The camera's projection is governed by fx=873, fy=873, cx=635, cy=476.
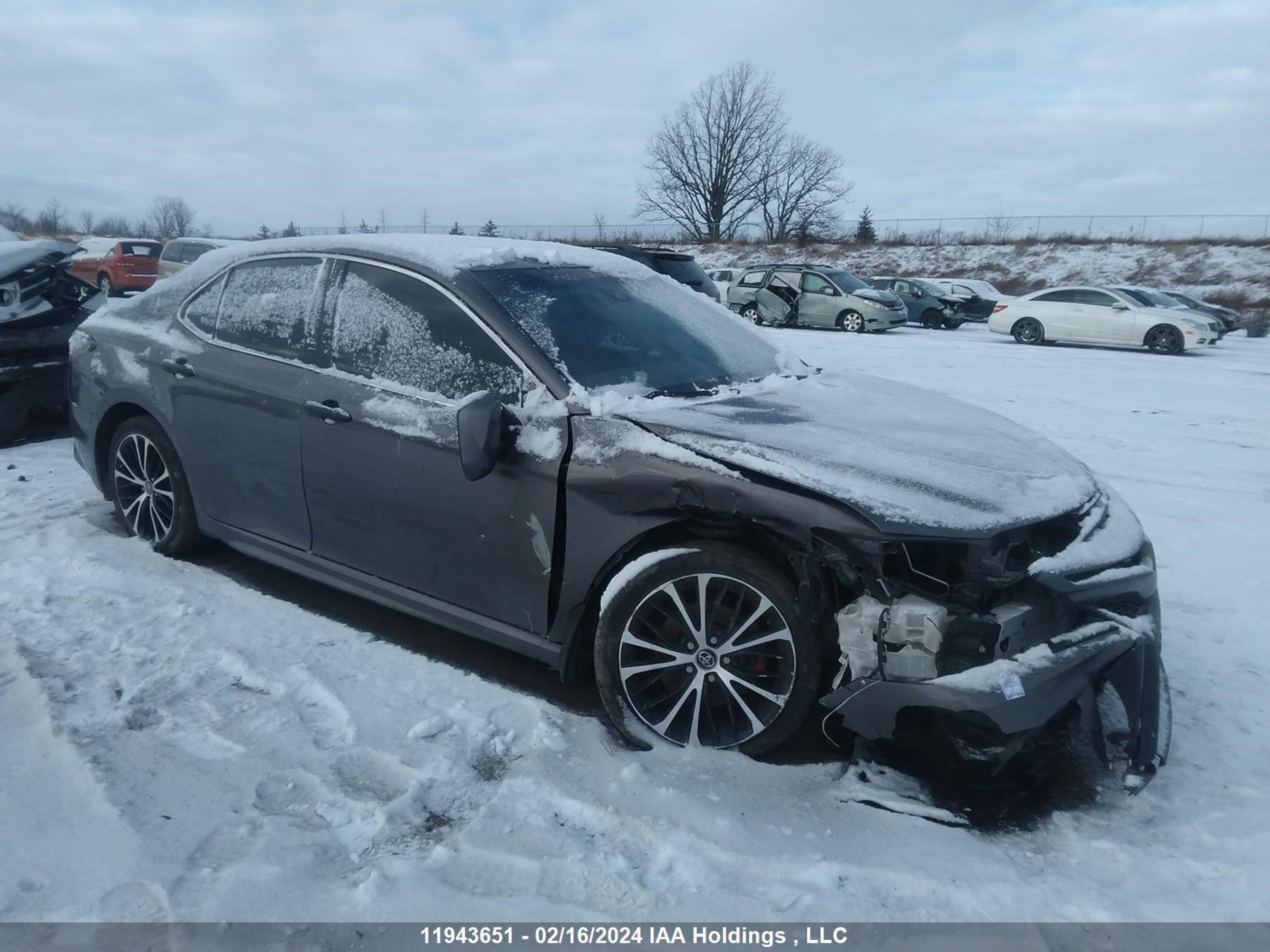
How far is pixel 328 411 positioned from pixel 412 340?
0.45 m

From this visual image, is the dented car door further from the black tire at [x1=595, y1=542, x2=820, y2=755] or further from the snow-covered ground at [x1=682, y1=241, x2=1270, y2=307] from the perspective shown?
the snow-covered ground at [x1=682, y1=241, x2=1270, y2=307]

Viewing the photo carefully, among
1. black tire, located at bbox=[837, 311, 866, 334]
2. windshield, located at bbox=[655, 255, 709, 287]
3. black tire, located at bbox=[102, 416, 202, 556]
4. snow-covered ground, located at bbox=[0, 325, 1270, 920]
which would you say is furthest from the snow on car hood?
black tire, located at bbox=[102, 416, 202, 556]

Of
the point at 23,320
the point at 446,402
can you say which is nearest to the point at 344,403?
the point at 446,402

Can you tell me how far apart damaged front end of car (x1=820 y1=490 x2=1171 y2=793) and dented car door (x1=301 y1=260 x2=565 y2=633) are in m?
1.05

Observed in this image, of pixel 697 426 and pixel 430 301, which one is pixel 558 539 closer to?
pixel 697 426

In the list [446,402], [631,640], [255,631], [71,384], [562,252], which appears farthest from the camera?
[71,384]

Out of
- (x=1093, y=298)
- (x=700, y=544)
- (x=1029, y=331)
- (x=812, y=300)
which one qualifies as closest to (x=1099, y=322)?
Result: (x=1093, y=298)

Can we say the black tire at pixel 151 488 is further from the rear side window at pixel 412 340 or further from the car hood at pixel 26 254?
the car hood at pixel 26 254

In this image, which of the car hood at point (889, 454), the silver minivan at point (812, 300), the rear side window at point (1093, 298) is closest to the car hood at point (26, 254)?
the car hood at point (889, 454)

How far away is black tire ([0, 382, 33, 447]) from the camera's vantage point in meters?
6.49

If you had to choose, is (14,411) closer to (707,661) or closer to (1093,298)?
(707,661)

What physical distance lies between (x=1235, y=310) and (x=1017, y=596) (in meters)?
32.3

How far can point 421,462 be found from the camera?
3195mm

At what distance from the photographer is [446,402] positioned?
10.5 feet
